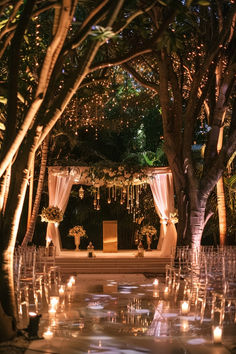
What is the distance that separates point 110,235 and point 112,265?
271cm

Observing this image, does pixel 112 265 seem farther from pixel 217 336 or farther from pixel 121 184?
pixel 217 336

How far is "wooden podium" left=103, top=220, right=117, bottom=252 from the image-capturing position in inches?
760

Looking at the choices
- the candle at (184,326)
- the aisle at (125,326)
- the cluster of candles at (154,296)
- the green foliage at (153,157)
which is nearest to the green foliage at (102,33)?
the aisle at (125,326)

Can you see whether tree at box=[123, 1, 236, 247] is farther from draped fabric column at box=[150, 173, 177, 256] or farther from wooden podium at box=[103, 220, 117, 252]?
wooden podium at box=[103, 220, 117, 252]

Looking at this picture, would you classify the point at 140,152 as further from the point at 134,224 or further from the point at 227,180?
the point at 227,180

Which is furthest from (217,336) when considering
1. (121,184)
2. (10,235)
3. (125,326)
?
(121,184)

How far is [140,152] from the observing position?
23.4m

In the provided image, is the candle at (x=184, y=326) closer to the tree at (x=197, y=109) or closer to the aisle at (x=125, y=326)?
the aisle at (x=125, y=326)

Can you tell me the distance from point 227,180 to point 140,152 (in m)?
5.96

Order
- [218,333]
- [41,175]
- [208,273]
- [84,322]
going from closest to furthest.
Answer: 1. [218,333]
2. [84,322]
3. [208,273]
4. [41,175]

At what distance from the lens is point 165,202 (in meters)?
18.2

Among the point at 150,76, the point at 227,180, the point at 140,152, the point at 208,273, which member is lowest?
the point at 208,273

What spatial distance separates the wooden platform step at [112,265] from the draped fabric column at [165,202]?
2.96 ft

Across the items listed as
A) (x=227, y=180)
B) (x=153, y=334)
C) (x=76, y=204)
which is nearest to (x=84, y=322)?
(x=153, y=334)
